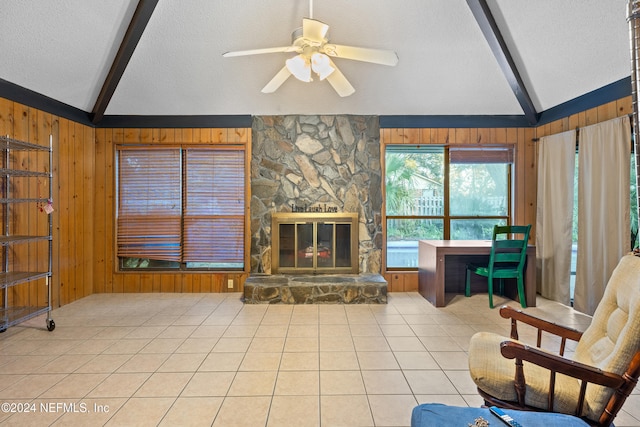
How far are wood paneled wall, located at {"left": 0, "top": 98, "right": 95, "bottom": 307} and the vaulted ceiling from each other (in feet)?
0.67

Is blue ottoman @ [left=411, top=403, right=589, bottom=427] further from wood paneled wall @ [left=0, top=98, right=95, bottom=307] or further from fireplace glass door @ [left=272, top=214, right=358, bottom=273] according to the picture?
wood paneled wall @ [left=0, top=98, right=95, bottom=307]

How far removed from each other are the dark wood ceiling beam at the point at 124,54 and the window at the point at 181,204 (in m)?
0.61

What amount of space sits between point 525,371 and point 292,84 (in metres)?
3.83

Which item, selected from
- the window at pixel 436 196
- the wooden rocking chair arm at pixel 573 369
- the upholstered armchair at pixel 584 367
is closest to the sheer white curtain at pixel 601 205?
the window at pixel 436 196

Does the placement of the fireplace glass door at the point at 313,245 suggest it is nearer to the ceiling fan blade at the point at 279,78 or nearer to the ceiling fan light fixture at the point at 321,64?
the ceiling fan blade at the point at 279,78

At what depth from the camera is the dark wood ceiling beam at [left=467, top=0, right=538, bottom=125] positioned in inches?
125

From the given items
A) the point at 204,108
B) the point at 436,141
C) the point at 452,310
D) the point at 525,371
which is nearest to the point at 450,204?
the point at 436,141

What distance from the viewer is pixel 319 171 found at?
4.69 metres

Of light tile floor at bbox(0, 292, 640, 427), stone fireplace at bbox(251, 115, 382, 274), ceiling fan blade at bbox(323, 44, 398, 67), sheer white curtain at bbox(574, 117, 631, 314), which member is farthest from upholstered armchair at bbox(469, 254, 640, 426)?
stone fireplace at bbox(251, 115, 382, 274)

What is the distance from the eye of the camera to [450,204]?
4.83m

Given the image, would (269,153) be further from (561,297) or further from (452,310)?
(561,297)

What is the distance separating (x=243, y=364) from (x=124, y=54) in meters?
3.45

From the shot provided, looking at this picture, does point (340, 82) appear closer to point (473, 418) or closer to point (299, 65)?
point (299, 65)

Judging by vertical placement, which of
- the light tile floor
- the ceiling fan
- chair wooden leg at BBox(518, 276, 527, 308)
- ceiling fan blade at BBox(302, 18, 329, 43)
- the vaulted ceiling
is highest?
the vaulted ceiling
